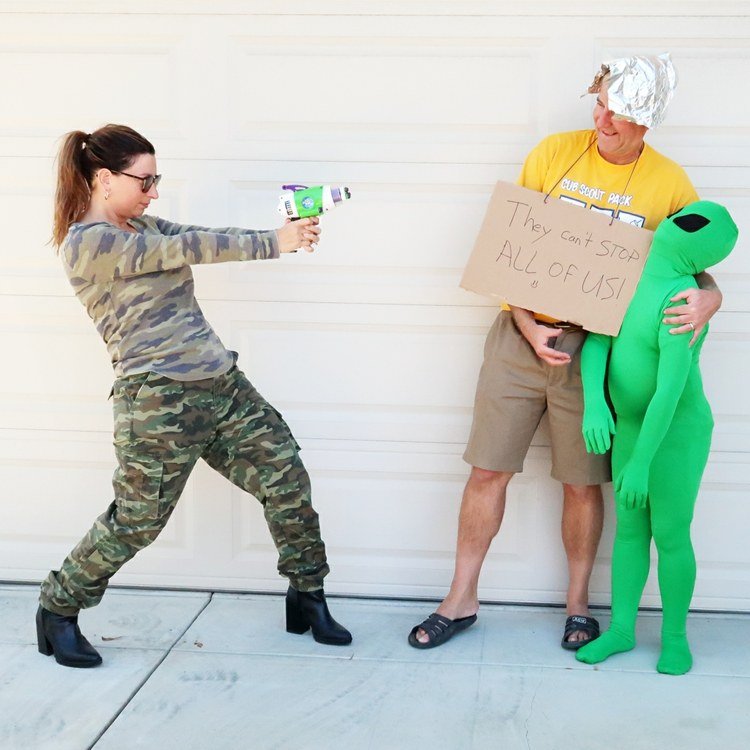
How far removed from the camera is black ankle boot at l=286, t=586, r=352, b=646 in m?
3.29

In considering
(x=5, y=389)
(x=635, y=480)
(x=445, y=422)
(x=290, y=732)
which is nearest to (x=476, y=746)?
(x=290, y=732)

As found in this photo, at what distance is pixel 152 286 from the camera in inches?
116

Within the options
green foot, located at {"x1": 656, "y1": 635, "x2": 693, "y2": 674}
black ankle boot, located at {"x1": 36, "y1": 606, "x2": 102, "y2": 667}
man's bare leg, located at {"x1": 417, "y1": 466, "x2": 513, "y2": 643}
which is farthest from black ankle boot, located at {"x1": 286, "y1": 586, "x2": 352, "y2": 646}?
green foot, located at {"x1": 656, "y1": 635, "x2": 693, "y2": 674}

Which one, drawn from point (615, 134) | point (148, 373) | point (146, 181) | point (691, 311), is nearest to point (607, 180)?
point (615, 134)

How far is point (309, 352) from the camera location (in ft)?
11.7

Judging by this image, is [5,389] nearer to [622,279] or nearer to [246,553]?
[246,553]

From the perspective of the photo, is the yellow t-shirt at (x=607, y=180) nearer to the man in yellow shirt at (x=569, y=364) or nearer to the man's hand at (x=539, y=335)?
the man in yellow shirt at (x=569, y=364)

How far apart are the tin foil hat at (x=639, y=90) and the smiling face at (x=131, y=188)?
130 cm

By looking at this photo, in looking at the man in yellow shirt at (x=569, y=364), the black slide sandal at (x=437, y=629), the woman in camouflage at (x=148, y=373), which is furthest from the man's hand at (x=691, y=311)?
the black slide sandal at (x=437, y=629)

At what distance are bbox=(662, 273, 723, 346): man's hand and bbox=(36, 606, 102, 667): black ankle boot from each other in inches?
76.6

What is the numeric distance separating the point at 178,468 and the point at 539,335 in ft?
3.69

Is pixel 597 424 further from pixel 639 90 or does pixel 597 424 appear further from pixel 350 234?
pixel 350 234

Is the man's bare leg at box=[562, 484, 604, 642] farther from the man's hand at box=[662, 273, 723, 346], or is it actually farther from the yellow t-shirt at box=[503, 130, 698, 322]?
the yellow t-shirt at box=[503, 130, 698, 322]

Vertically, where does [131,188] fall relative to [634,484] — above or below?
above
